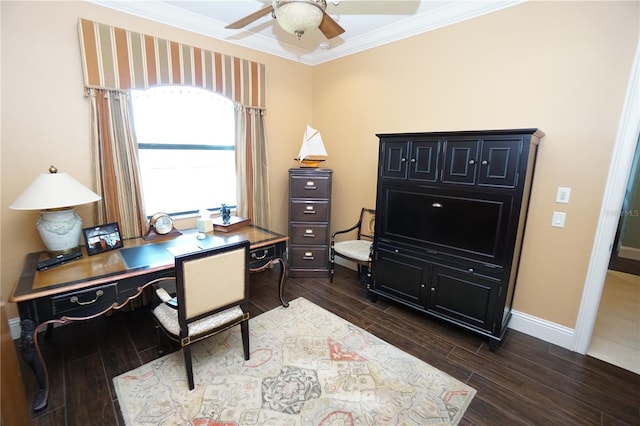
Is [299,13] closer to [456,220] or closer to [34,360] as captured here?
[456,220]

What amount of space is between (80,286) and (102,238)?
2.22ft

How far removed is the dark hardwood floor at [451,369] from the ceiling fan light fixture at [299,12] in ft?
7.95

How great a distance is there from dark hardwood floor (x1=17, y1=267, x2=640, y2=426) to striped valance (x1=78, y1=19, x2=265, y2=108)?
7.03 feet

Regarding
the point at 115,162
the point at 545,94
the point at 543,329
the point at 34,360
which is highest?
the point at 545,94

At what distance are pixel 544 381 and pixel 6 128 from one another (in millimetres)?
4324

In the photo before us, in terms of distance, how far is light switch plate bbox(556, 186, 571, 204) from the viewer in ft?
7.52

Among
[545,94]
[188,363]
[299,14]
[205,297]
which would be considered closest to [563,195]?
[545,94]

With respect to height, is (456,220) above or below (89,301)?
above

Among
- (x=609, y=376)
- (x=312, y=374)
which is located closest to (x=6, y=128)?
(x=312, y=374)

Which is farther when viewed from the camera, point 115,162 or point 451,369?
point 115,162

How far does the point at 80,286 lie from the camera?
5.88 ft

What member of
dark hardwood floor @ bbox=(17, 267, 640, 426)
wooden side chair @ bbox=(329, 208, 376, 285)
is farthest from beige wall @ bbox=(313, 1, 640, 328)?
wooden side chair @ bbox=(329, 208, 376, 285)

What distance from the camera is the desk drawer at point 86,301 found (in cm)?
174

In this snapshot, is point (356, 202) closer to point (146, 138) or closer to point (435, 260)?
point (435, 260)
